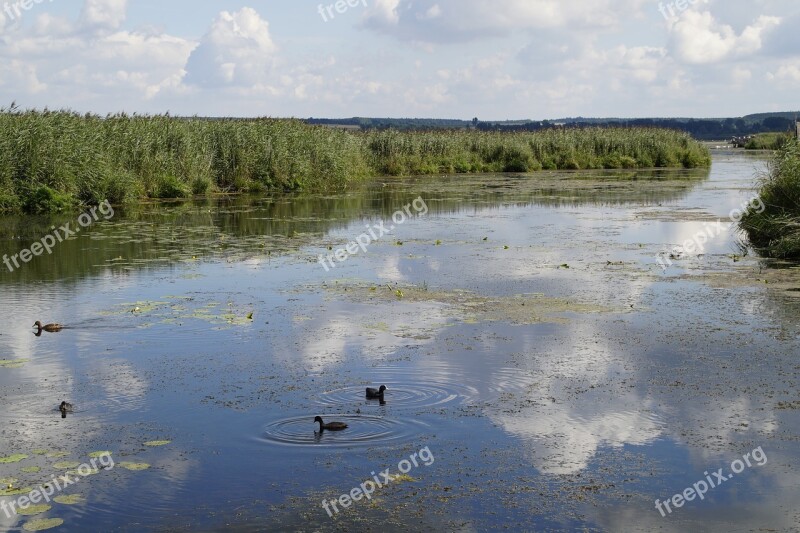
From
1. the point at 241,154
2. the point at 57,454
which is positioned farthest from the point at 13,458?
the point at 241,154

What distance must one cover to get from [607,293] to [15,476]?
8.83 m

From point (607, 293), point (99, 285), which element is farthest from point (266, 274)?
point (607, 293)

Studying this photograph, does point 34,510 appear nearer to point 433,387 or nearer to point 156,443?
point 156,443

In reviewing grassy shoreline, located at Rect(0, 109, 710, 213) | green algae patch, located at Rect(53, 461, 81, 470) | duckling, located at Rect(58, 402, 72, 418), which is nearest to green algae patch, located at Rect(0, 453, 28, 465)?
green algae patch, located at Rect(53, 461, 81, 470)

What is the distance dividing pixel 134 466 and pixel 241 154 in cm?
2772

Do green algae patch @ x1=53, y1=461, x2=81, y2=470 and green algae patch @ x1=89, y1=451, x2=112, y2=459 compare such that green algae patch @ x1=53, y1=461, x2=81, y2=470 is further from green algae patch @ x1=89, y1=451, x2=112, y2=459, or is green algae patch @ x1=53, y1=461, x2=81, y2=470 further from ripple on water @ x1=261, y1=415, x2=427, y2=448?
ripple on water @ x1=261, y1=415, x2=427, y2=448

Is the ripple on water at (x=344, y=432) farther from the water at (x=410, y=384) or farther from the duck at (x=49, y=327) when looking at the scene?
the duck at (x=49, y=327)

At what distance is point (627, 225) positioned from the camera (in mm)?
22219

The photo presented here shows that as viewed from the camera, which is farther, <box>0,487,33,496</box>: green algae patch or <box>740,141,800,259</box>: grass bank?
<box>740,141,800,259</box>: grass bank

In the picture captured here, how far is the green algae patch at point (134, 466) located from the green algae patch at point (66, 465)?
1.04 feet

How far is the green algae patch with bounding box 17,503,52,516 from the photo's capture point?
19.2ft

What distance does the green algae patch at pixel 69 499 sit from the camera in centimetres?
599

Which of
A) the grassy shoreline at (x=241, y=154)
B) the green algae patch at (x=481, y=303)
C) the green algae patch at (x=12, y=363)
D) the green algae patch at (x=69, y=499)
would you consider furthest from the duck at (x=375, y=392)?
the grassy shoreline at (x=241, y=154)

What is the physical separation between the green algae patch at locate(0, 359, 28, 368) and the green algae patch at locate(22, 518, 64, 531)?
13.0ft
